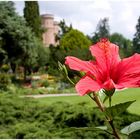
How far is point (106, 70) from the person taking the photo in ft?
1.99

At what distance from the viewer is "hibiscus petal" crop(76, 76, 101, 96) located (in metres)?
0.56

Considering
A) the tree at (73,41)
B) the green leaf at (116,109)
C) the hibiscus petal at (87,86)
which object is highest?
the hibiscus petal at (87,86)

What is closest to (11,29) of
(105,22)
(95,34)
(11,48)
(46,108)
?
(11,48)

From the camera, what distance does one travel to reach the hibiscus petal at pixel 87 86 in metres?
0.56

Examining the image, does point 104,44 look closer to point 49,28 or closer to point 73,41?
point 73,41

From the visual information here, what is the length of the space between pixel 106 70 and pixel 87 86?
5cm

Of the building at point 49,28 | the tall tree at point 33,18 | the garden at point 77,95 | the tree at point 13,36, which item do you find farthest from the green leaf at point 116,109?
the building at point 49,28

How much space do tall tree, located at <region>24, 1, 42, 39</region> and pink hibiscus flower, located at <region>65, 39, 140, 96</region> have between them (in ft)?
128

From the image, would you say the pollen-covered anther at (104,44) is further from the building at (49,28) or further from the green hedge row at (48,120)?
the building at (49,28)

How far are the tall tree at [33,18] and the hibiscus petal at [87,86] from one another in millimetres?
38969

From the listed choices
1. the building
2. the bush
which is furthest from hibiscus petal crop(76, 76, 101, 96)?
the building

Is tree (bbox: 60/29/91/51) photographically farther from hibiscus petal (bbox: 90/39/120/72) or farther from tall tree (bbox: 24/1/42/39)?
hibiscus petal (bbox: 90/39/120/72)

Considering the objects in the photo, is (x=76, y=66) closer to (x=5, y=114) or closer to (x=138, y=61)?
(x=138, y=61)

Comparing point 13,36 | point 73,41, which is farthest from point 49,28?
point 13,36
